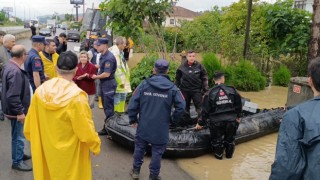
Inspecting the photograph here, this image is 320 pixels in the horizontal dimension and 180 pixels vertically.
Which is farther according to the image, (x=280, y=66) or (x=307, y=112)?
(x=280, y=66)

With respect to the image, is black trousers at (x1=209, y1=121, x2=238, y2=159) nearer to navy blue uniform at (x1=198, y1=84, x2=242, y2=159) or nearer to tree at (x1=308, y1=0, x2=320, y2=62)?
navy blue uniform at (x1=198, y1=84, x2=242, y2=159)

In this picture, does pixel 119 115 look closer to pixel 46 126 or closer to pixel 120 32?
pixel 46 126

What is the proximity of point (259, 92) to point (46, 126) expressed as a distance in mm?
10769

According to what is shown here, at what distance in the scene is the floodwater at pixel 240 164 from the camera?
5246 mm

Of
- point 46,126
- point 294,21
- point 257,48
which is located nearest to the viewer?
point 46,126

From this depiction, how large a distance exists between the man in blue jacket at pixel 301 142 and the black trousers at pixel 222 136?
11.0 feet

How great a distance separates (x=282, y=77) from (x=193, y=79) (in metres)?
8.31

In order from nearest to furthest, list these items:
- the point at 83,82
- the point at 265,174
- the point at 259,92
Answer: the point at 265,174 < the point at 83,82 < the point at 259,92

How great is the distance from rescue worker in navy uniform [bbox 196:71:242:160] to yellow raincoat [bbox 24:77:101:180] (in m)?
2.91

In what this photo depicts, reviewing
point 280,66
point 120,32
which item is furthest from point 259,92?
point 120,32

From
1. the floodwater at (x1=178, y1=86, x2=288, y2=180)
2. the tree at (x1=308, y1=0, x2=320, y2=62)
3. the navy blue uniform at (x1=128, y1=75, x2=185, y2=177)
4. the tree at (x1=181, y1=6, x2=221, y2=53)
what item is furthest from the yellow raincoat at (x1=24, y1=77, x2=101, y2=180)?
the tree at (x1=181, y1=6, x2=221, y2=53)

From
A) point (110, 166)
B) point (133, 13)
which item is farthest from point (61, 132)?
point (133, 13)

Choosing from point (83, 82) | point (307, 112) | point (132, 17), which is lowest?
point (83, 82)

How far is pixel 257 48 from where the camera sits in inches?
587
